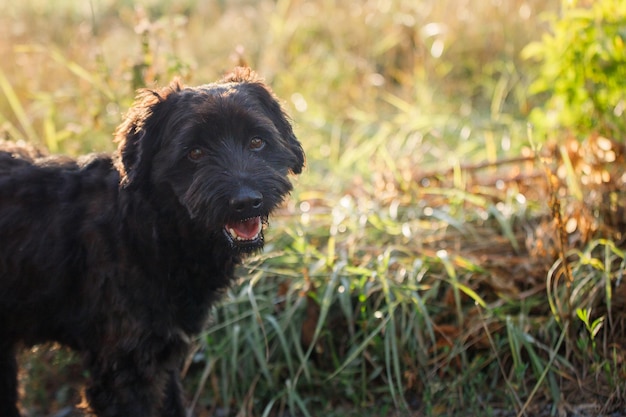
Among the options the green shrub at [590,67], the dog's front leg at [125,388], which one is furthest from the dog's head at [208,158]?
the green shrub at [590,67]

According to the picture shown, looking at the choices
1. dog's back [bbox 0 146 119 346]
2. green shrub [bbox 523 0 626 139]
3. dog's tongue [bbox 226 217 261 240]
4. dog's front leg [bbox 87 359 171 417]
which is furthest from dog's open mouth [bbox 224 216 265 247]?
green shrub [bbox 523 0 626 139]

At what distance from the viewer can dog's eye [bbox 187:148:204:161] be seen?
323 cm

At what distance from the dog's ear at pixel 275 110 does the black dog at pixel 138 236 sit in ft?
0.31

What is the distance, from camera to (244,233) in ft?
10.4

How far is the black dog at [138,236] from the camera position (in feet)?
10.5

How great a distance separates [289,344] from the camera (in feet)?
14.0

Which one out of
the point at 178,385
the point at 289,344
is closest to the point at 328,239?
the point at 289,344

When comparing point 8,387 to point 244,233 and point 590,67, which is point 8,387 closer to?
point 244,233

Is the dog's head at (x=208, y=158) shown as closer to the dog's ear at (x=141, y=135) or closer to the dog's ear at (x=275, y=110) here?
the dog's ear at (x=141, y=135)

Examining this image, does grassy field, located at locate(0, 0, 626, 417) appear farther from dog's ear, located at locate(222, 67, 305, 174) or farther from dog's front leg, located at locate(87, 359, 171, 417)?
dog's front leg, located at locate(87, 359, 171, 417)

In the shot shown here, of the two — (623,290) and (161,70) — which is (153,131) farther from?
(623,290)

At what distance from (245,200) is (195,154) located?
376 mm

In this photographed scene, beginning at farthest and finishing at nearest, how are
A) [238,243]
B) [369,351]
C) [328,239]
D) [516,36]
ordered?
[516,36] → [328,239] → [369,351] → [238,243]

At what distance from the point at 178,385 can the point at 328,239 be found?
1.60m
